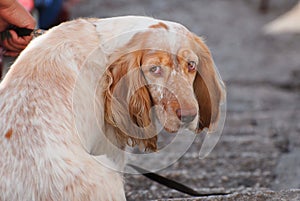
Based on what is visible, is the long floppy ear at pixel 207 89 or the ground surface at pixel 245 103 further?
the ground surface at pixel 245 103

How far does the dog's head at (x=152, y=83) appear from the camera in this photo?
289 cm

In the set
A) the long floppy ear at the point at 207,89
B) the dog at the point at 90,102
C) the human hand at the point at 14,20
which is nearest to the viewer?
the dog at the point at 90,102

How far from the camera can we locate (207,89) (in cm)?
321

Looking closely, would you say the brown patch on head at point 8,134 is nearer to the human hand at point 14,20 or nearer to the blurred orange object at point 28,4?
the human hand at point 14,20

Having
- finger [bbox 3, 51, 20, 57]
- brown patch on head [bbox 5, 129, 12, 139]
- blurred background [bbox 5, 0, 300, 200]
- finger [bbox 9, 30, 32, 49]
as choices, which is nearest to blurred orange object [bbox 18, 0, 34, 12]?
finger [bbox 3, 51, 20, 57]

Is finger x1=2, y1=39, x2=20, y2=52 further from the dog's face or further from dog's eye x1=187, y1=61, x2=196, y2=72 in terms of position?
dog's eye x1=187, y1=61, x2=196, y2=72

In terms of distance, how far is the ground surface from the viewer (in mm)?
4668

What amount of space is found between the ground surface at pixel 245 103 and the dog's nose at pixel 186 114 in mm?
519

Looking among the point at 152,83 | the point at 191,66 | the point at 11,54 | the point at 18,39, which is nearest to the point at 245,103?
the point at 11,54

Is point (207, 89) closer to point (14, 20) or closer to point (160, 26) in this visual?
point (160, 26)

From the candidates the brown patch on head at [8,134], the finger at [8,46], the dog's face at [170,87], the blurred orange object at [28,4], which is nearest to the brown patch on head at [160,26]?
the dog's face at [170,87]

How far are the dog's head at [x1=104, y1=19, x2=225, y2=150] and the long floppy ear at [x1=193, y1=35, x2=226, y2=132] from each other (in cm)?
14

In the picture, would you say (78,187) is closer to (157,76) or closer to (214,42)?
(157,76)

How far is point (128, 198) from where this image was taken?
4.07 meters
